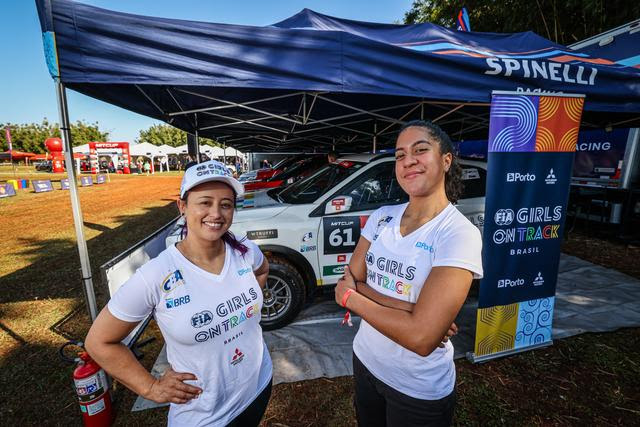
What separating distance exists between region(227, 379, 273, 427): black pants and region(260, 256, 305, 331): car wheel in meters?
1.75

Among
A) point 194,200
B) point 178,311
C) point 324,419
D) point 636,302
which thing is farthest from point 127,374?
point 636,302

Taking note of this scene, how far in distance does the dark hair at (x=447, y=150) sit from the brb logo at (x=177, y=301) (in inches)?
49.5

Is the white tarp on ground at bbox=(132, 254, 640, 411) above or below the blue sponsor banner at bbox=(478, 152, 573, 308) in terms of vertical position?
below

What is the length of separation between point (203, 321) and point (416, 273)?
3.00ft

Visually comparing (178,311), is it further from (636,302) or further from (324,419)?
(636,302)

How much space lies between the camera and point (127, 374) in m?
1.14

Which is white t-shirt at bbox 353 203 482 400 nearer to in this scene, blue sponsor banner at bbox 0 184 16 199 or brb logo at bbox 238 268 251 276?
brb logo at bbox 238 268 251 276

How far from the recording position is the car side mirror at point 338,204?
341 centimetres

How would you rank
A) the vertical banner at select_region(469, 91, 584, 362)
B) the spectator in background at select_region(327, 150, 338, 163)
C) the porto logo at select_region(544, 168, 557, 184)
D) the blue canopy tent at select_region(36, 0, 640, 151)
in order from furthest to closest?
the spectator in background at select_region(327, 150, 338, 163)
the porto logo at select_region(544, 168, 557, 184)
the vertical banner at select_region(469, 91, 584, 362)
the blue canopy tent at select_region(36, 0, 640, 151)

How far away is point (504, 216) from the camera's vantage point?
2662 mm

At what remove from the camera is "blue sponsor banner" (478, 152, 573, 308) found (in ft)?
8.62

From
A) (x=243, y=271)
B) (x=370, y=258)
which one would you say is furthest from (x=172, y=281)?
(x=370, y=258)

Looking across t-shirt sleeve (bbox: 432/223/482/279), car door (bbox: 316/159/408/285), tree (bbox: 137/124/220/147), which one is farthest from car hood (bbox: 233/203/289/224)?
tree (bbox: 137/124/220/147)

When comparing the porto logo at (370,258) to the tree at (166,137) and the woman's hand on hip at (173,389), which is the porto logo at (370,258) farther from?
the tree at (166,137)
